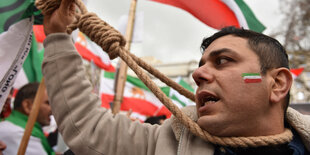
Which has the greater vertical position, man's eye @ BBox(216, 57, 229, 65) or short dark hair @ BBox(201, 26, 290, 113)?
short dark hair @ BBox(201, 26, 290, 113)

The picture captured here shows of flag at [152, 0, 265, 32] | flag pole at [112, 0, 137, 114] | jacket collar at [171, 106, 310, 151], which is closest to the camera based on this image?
jacket collar at [171, 106, 310, 151]

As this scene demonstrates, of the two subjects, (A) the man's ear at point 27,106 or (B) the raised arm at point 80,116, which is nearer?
(B) the raised arm at point 80,116

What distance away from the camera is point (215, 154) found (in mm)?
1064

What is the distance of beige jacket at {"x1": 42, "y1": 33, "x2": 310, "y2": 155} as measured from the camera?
1101 mm

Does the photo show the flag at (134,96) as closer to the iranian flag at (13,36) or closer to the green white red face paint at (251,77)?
the iranian flag at (13,36)

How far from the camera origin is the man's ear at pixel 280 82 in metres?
1.19

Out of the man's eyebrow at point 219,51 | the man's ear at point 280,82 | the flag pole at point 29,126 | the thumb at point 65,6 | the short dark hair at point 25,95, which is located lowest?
the short dark hair at point 25,95

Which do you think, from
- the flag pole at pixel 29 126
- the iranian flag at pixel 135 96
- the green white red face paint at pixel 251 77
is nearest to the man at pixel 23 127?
the flag pole at pixel 29 126

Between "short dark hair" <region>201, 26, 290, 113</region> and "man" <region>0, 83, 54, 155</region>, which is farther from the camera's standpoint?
"man" <region>0, 83, 54, 155</region>

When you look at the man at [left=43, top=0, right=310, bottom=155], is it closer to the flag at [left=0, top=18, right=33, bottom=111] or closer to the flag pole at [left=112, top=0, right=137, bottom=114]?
the flag at [left=0, top=18, right=33, bottom=111]

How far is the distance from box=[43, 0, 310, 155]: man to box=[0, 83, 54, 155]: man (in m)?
1.63

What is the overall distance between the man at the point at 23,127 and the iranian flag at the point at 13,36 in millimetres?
957

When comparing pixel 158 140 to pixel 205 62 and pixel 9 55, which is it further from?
pixel 9 55

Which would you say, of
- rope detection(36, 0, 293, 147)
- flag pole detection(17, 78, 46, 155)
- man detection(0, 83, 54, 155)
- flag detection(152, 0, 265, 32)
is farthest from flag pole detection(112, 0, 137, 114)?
rope detection(36, 0, 293, 147)
